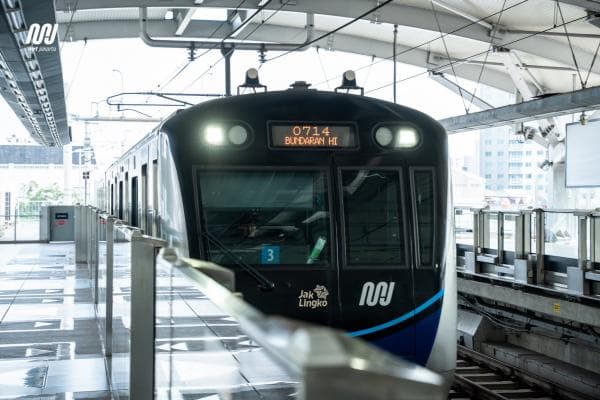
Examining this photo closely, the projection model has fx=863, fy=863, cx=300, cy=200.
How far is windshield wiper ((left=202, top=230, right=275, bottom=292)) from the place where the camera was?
6.99 metres

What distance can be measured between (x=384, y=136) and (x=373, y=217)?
2.35 feet

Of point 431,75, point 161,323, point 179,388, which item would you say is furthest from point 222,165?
point 431,75

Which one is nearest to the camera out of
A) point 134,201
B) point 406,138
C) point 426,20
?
point 406,138

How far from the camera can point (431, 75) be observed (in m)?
24.5

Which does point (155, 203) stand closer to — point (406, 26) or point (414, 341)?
point (414, 341)

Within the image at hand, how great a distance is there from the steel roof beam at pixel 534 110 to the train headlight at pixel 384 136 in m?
6.97

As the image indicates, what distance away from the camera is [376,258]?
7246 millimetres

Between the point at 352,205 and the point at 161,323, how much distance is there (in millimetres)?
3901

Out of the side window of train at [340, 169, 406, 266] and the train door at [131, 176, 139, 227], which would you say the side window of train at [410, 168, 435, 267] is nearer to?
the side window of train at [340, 169, 406, 266]

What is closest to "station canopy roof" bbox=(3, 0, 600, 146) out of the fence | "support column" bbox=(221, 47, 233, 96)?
"support column" bbox=(221, 47, 233, 96)

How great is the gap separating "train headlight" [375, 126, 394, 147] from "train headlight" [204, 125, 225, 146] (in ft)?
4.40

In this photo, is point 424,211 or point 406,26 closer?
point 424,211

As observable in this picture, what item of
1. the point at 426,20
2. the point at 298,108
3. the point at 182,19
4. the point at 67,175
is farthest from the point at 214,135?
the point at 67,175

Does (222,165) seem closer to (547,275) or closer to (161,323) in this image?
(161,323)
